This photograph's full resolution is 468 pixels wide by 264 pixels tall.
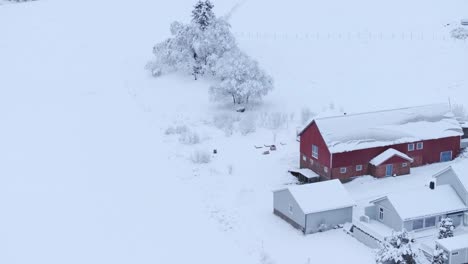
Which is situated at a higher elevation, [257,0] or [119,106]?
[257,0]

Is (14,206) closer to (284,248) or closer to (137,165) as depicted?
(137,165)

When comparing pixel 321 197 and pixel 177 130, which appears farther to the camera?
pixel 177 130

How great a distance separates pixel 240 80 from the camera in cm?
5734

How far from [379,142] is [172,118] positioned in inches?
854

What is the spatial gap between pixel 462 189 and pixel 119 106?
36.6 meters

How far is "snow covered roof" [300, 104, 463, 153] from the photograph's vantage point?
41594mm

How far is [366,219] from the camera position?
1359 inches

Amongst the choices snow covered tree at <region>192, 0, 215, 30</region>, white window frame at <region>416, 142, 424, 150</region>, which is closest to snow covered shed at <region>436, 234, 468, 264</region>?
white window frame at <region>416, 142, 424, 150</region>

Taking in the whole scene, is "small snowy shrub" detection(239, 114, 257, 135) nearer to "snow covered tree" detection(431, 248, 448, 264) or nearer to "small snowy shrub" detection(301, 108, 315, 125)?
"small snowy shrub" detection(301, 108, 315, 125)

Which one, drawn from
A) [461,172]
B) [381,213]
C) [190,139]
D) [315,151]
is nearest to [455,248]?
[381,213]

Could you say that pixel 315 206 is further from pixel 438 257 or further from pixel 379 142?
pixel 379 142

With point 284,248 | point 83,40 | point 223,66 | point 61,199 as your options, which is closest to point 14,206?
point 61,199

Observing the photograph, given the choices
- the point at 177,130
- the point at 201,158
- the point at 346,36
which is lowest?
the point at 201,158

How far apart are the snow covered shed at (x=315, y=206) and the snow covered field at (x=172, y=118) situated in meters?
0.74
